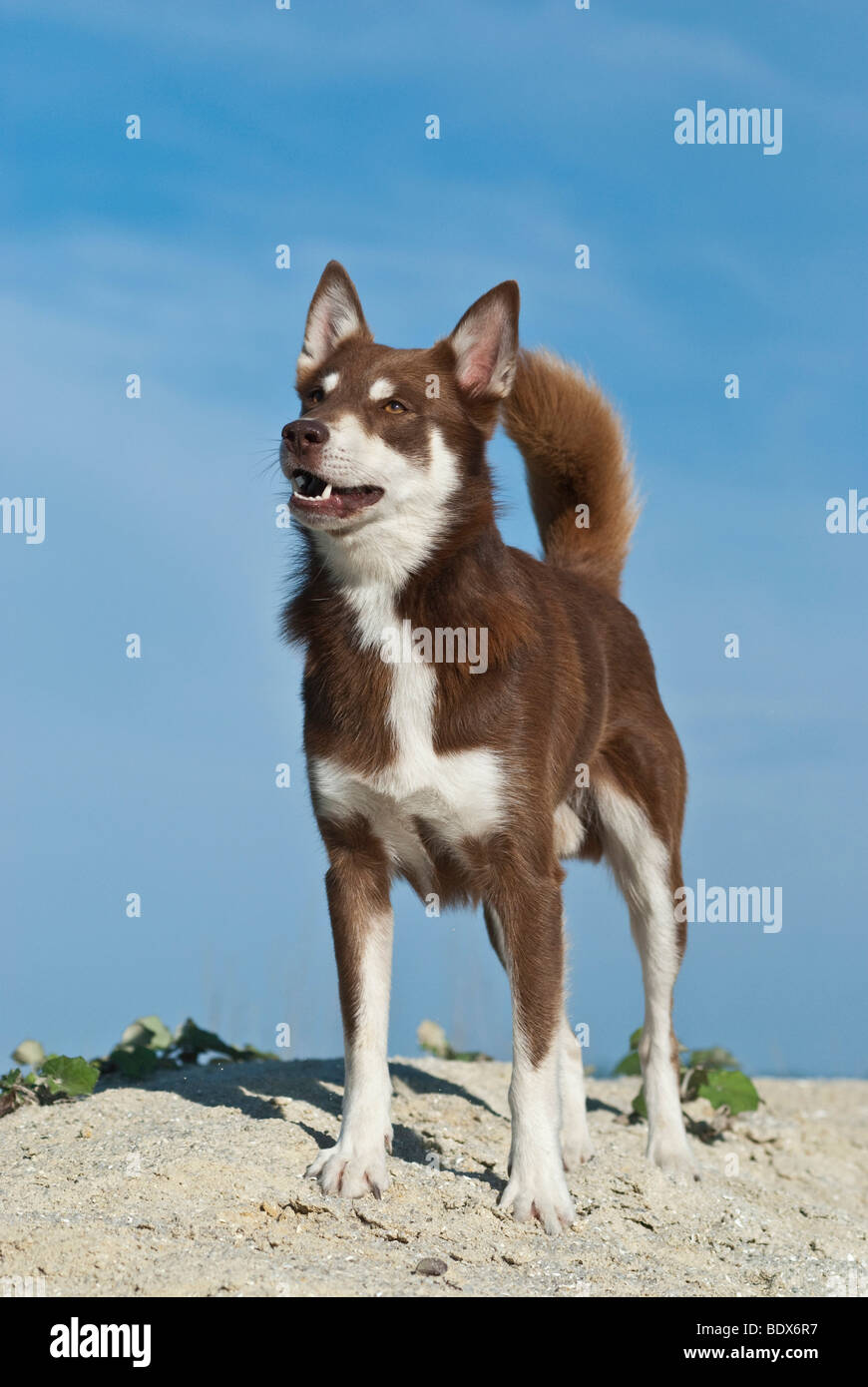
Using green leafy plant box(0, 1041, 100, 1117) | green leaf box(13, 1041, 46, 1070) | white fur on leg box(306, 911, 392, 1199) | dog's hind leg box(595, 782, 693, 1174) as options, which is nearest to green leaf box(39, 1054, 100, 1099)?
green leafy plant box(0, 1041, 100, 1117)

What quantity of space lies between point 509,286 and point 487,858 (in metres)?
2.33

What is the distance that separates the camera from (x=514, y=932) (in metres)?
5.50

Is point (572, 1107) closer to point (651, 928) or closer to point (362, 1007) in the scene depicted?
point (651, 928)

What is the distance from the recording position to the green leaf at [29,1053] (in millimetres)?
7415

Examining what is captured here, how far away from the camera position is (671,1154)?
682 cm

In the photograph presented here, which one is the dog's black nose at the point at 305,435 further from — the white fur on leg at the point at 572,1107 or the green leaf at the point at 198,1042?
the green leaf at the point at 198,1042

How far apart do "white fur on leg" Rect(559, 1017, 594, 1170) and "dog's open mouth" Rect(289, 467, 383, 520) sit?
2.78m

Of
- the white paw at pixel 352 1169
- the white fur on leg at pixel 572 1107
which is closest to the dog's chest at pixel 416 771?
the white paw at pixel 352 1169

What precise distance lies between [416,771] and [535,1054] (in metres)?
1.18

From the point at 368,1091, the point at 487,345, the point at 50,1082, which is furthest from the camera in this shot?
the point at 50,1082

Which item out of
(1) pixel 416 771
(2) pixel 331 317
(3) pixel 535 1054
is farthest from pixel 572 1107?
(2) pixel 331 317

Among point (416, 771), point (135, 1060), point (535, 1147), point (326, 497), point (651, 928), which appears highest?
point (326, 497)
